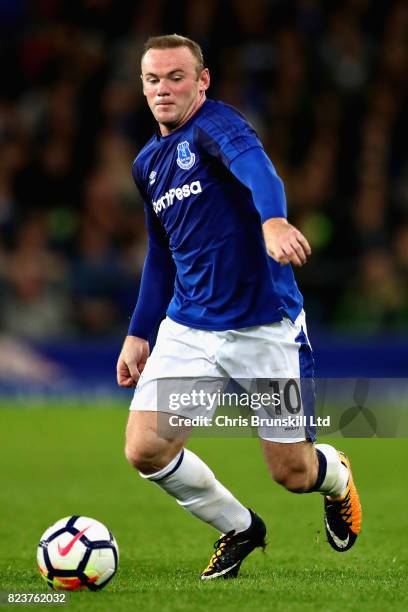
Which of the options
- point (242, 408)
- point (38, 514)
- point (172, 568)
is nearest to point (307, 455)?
point (242, 408)

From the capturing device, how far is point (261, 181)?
500cm

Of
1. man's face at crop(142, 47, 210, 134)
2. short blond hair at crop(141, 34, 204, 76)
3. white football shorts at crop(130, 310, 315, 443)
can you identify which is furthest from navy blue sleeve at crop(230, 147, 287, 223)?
white football shorts at crop(130, 310, 315, 443)

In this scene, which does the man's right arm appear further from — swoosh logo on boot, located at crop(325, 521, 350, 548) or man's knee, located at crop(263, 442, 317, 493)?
swoosh logo on boot, located at crop(325, 521, 350, 548)

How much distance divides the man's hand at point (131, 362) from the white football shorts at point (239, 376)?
0.28 meters

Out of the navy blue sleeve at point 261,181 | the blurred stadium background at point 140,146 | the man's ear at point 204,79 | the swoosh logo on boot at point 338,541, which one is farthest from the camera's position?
the blurred stadium background at point 140,146

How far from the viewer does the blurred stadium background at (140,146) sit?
1408 centimetres

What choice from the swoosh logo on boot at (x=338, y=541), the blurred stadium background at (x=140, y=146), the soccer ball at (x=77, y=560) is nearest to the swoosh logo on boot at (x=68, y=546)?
the soccer ball at (x=77, y=560)

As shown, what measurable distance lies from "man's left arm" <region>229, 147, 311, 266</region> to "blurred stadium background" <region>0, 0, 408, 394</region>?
877 cm

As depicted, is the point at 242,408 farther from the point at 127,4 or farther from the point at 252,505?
the point at 127,4

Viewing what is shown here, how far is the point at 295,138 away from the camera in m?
15.9

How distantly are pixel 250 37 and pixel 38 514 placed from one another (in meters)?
10.2

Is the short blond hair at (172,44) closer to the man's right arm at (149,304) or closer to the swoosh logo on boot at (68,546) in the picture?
the man's right arm at (149,304)

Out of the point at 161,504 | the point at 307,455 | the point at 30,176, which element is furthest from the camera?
the point at 30,176

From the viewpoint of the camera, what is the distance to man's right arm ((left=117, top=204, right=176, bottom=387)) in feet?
19.2
